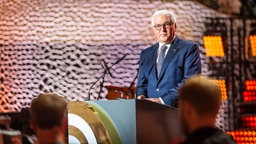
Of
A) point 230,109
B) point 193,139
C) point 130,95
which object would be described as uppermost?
point 193,139

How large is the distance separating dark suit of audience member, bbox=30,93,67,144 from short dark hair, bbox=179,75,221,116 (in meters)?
0.63

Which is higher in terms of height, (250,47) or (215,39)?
(215,39)

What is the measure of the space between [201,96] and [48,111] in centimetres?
78

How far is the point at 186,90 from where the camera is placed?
7.93 ft

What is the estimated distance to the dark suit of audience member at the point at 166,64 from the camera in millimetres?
4492

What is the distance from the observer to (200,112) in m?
2.37

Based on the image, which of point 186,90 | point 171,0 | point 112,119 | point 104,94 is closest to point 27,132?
point 112,119

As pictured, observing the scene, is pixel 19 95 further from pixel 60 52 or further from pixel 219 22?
pixel 219 22

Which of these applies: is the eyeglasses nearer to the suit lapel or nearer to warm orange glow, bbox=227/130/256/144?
the suit lapel

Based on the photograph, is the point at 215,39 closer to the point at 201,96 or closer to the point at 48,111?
the point at 48,111

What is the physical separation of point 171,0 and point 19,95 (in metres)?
2.37

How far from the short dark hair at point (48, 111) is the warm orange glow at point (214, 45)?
16.2 ft

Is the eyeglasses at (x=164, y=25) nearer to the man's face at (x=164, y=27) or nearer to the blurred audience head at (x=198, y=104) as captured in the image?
the man's face at (x=164, y=27)

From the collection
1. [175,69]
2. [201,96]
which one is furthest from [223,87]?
[201,96]
